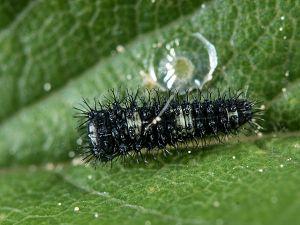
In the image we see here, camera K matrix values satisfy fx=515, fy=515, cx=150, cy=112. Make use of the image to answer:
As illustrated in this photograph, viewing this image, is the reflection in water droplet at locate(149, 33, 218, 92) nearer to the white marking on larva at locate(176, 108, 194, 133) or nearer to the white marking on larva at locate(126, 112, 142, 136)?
the white marking on larva at locate(176, 108, 194, 133)

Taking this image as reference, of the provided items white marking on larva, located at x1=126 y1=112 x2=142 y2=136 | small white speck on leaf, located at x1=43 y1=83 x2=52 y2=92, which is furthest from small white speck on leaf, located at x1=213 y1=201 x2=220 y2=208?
small white speck on leaf, located at x1=43 y1=83 x2=52 y2=92

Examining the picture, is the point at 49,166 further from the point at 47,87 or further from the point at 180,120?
the point at 180,120

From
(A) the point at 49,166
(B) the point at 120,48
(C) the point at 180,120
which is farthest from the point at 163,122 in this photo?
(A) the point at 49,166

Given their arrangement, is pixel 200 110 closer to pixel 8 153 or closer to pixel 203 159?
pixel 203 159

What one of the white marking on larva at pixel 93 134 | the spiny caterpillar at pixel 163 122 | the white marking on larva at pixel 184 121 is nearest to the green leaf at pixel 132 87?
the spiny caterpillar at pixel 163 122

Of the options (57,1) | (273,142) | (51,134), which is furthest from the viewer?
(51,134)

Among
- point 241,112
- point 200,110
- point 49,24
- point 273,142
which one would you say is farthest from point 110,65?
point 273,142
